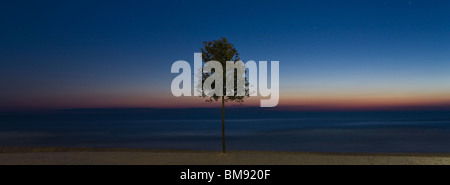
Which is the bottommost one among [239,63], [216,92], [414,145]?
[414,145]

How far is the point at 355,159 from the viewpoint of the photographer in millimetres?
16125

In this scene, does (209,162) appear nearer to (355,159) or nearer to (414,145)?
(355,159)

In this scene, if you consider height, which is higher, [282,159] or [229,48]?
[229,48]

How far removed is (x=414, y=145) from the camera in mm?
38938

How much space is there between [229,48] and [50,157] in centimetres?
933

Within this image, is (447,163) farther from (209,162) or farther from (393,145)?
(393,145)

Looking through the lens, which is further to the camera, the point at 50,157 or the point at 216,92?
the point at 216,92

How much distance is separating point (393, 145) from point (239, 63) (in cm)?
2722
